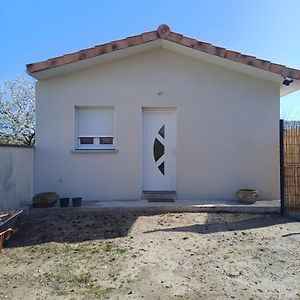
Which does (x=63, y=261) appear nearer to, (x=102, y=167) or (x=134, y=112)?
(x=102, y=167)

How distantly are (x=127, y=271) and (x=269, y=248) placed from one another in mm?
2570

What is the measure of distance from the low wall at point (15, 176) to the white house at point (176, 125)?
1.19 feet

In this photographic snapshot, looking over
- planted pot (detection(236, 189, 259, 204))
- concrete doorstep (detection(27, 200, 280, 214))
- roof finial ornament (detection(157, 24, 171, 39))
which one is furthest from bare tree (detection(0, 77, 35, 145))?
planted pot (detection(236, 189, 259, 204))

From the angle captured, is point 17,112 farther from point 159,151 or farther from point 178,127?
point 178,127

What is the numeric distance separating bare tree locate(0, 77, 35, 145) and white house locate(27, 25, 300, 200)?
10.6m

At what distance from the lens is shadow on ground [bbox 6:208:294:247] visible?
6.14 m

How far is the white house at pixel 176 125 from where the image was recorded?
916 cm

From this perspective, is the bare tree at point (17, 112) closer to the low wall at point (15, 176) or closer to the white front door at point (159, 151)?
the low wall at point (15, 176)

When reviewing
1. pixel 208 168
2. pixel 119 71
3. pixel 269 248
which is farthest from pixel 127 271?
pixel 119 71

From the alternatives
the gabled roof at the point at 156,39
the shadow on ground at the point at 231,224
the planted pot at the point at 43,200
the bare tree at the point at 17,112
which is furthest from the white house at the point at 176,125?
the bare tree at the point at 17,112

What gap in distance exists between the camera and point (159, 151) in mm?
9547

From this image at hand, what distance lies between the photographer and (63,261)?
498 centimetres

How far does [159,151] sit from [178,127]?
91 centimetres

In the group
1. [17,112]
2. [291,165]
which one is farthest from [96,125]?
[17,112]
